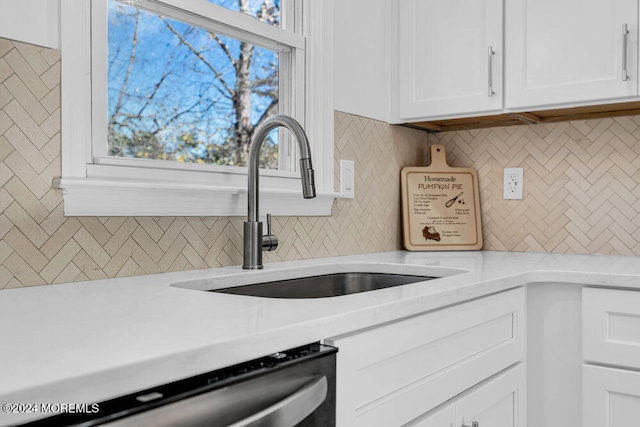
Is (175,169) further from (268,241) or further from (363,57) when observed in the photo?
(363,57)

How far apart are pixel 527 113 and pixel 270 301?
4.82ft

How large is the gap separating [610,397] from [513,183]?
3.19 feet

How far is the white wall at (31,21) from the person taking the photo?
1153 mm

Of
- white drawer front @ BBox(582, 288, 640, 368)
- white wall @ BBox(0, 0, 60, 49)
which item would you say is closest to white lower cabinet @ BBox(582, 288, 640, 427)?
white drawer front @ BBox(582, 288, 640, 368)

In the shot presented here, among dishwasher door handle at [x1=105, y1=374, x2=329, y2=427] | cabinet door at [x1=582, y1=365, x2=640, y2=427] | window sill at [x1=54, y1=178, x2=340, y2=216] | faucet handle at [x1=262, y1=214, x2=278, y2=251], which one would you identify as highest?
window sill at [x1=54, y1=178, x2=340, y2=216]

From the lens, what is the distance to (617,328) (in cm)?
152

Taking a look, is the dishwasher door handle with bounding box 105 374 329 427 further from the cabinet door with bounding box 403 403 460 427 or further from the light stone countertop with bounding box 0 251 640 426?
the cabinet door with bounding box 403 403 460 427

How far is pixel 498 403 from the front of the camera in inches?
58.1

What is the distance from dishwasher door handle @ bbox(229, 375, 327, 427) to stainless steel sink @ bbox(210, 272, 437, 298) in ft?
1.95

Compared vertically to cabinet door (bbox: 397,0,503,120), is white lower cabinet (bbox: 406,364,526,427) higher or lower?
lower

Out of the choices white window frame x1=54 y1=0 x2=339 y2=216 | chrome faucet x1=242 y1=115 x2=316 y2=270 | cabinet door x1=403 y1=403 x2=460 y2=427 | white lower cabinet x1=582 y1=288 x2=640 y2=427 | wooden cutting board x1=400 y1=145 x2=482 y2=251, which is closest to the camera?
cabinet door x1=403 y1=403 x2=460 y2=427

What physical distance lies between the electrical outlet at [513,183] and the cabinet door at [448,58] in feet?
1.18

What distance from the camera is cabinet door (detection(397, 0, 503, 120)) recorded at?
6.68ft

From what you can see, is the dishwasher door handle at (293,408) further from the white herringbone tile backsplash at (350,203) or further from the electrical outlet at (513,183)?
the electrical outlet at (513,183)
